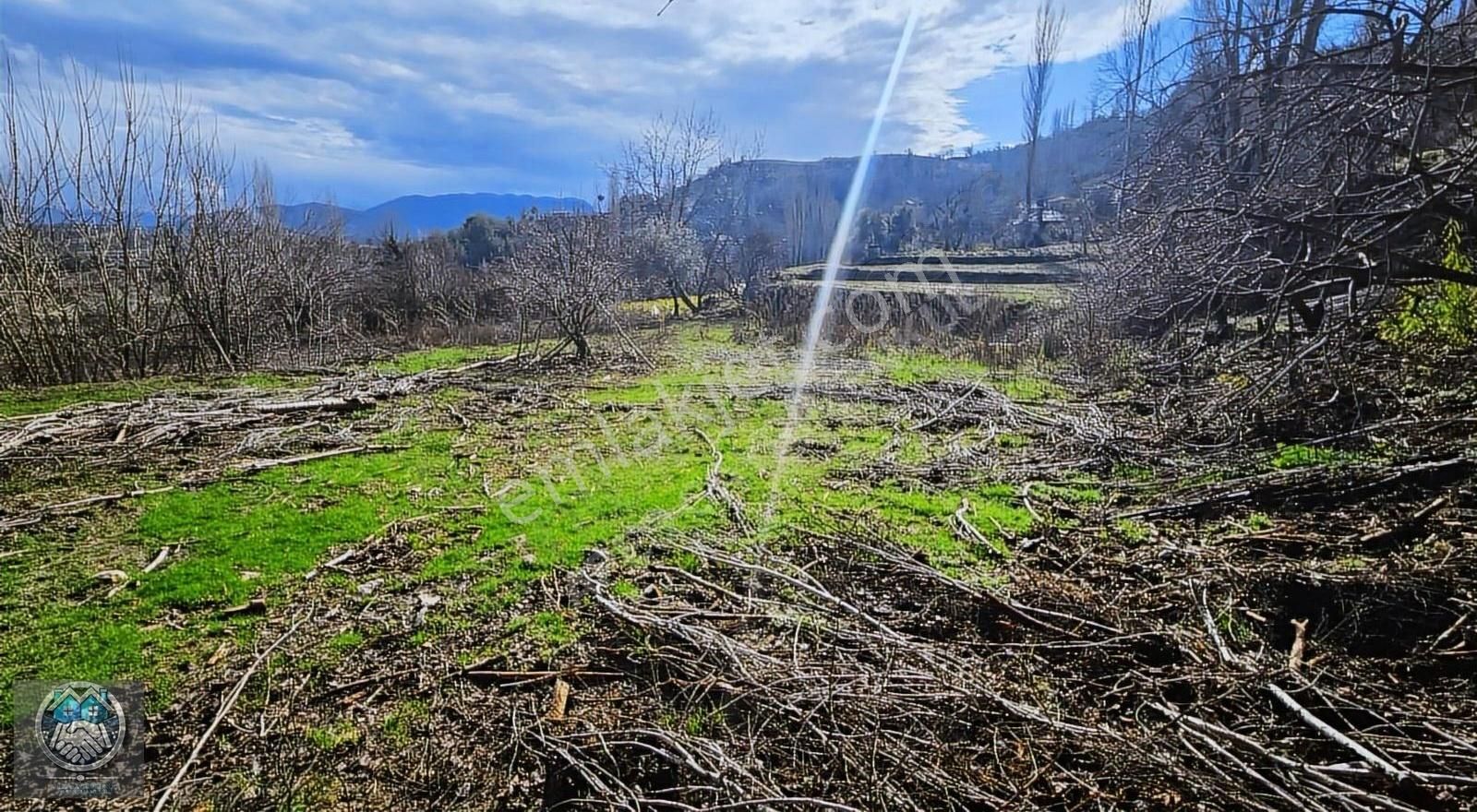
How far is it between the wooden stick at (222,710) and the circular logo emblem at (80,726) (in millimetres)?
309

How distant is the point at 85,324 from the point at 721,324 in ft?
45.2

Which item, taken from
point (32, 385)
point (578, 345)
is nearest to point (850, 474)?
point (578, 345)

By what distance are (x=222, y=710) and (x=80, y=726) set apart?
60 centimetres

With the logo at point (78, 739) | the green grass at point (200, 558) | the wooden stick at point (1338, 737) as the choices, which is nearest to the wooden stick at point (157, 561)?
the green grass at point (200, 558)

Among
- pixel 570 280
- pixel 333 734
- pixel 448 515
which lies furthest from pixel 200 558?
pixel 570 280

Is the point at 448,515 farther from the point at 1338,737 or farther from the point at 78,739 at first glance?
the point at 1338,737

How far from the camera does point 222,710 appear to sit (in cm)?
276

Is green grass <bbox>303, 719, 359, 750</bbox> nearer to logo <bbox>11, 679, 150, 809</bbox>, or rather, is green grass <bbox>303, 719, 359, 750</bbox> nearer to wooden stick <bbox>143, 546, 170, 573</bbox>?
logo <bbox>11, 679, 150, 809</bbox>

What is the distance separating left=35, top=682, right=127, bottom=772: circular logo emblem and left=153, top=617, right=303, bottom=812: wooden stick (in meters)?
0.31

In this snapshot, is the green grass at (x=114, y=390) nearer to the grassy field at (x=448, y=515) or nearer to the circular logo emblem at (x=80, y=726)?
the grassy field at (x=448, y=515)

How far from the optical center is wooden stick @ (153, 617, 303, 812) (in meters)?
2.35

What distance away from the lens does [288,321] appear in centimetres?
1386

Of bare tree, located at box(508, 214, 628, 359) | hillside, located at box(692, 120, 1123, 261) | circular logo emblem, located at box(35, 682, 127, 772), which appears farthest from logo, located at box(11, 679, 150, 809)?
hillside, located at box(692, 120, 1123, 261)

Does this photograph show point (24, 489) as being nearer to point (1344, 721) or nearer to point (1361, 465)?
point (1344, 721)
